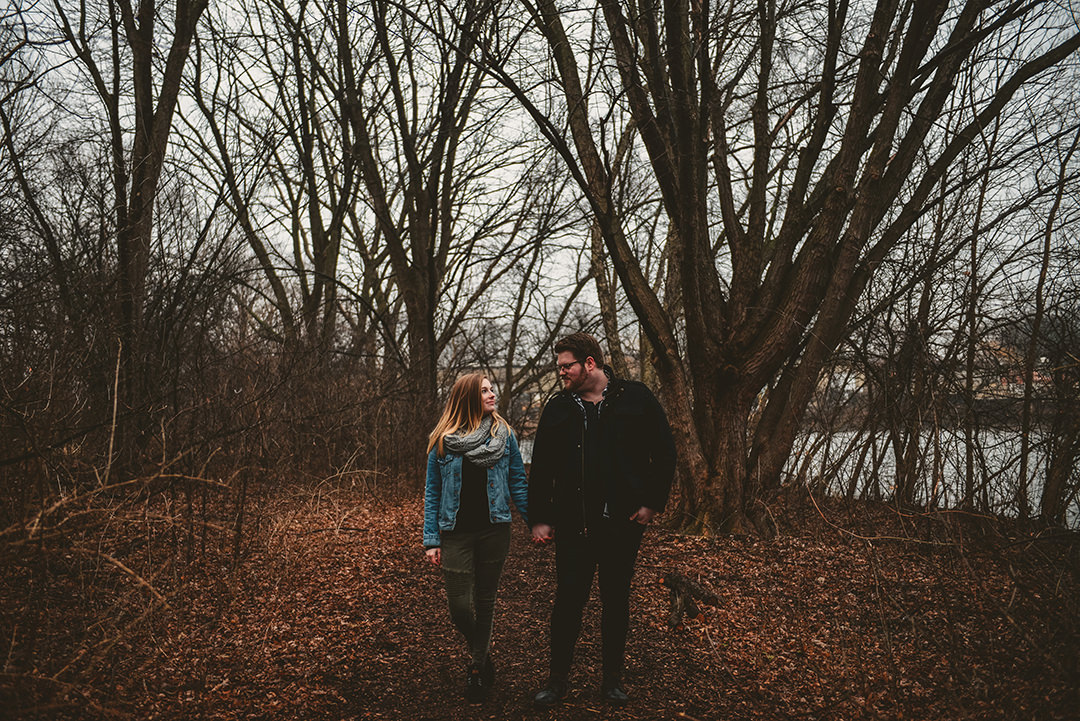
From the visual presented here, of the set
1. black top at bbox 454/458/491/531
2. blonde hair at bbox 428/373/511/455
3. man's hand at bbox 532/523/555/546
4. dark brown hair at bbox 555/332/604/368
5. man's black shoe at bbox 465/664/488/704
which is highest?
dark brown hair at bbox 555/332/604/368

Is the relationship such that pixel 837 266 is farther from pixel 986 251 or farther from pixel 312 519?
pixel 312 519

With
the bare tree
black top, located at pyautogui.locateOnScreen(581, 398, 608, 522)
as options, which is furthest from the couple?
the bare tree

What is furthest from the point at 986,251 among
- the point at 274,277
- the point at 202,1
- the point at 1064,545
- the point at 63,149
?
the point at 274,277

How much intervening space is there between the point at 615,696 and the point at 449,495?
135 centimetres

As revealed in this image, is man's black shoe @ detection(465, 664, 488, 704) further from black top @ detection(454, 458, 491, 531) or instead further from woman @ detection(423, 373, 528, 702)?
black top @ detection(454, 458, 491, 531)

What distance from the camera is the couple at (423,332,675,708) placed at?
3680 millimetres

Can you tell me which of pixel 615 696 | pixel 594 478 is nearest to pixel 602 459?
pixel 594 478

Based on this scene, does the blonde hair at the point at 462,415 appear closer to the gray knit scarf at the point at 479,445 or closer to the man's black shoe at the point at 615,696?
the gray knit scarf at the point at 479,445

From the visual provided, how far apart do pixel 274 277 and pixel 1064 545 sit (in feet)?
49.0

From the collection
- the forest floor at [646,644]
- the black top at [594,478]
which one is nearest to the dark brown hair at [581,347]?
the black top at [594,478]

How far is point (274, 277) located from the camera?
15.9m

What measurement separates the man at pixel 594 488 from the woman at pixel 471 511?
220mm

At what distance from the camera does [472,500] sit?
149 inches

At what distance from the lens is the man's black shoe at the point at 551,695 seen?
12.2ft
